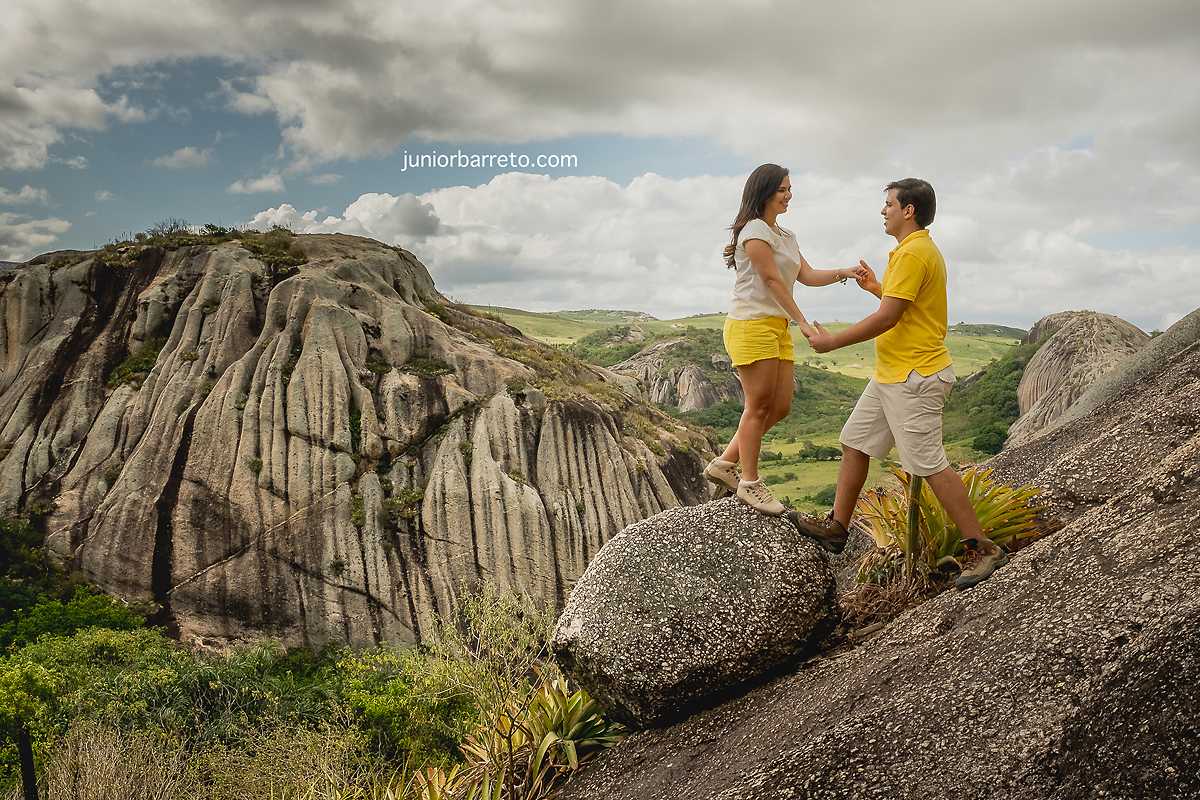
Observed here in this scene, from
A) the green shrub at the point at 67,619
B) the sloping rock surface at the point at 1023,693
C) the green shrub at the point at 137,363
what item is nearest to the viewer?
the sloping rock surface at the point at 1023,693

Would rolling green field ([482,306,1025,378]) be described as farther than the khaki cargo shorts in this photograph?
Yes

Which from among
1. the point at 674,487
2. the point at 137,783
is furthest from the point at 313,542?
the point at 674,487

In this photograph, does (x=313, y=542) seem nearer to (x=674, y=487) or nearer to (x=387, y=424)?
(x=387, y=424)

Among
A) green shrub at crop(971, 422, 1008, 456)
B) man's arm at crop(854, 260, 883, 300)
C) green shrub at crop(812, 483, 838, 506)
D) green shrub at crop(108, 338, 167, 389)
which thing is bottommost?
green shrub at crop(812, 483, 838, 506)

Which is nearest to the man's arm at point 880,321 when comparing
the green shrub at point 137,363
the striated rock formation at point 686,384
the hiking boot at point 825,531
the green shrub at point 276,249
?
the hiking boot at point 825,531

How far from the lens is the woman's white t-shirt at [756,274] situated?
571 centimetres

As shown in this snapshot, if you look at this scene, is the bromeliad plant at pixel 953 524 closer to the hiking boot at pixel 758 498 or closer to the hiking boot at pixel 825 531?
the hiking boot at pixel 825 531

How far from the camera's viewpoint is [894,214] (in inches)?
215

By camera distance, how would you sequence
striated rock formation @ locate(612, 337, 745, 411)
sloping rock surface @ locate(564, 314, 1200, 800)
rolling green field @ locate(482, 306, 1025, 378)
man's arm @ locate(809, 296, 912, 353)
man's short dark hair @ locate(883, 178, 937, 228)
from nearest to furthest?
sloping rock surface @ locate(564, 314, 1200, 800)
man's arm @ locate(809, 296, 912, 353)
man's short dark hair @ locate(883, 178, 937, 228)
striated rock formation @ locate(612, 337, 745, 411)
rolling green field @ locate(482, 306, 1025, 378)

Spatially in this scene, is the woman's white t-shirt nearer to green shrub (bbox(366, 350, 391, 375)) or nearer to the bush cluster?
the bush cluster

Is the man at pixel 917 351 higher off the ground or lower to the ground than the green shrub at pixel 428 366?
lower

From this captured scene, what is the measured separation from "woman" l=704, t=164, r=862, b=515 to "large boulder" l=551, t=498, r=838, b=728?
0.48 meters

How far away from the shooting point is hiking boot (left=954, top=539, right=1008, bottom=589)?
5164 mm

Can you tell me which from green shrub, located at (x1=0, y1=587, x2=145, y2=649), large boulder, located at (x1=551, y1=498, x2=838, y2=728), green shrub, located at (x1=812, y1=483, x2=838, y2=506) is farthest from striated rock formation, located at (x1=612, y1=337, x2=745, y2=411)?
large boulder, located at (x1=551, y1=498, x2=838, y2=728)
